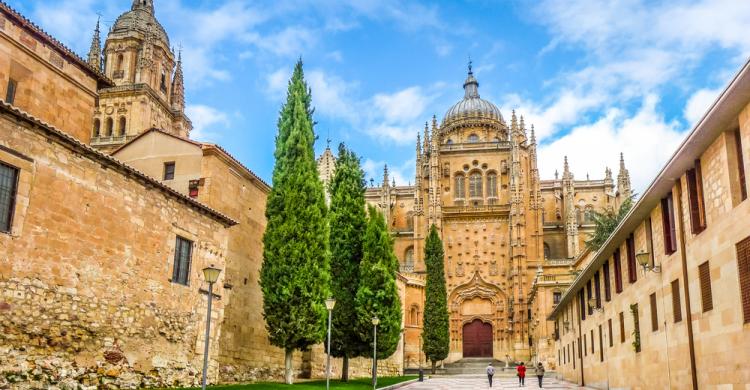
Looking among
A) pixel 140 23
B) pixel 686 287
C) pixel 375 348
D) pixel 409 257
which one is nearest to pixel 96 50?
pixel 140 23

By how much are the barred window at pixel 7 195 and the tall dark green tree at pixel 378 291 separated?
16.1 m

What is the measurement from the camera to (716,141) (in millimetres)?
11766

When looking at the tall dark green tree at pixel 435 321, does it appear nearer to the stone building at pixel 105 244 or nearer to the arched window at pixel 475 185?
the arched window at pixel 475 185

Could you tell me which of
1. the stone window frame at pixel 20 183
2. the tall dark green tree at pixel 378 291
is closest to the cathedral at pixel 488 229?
the tall dark green tree at pixel 378 291

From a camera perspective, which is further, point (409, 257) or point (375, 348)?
point (409, 257)

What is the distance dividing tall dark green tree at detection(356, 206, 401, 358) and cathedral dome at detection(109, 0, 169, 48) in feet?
115

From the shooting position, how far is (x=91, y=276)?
14.3 meters

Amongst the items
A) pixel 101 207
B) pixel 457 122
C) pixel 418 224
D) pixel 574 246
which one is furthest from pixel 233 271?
pixel 457 122

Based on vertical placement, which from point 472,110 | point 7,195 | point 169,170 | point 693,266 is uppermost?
point 472,110

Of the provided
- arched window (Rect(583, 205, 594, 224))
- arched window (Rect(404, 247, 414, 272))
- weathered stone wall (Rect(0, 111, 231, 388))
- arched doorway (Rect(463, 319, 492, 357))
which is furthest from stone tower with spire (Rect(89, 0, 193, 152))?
arched window (Rect(583, 205, 594, 224))

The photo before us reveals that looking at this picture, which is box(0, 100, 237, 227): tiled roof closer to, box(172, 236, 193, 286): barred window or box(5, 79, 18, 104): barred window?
box(172, 236, 193, 286): barred window

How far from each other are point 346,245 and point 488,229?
3453 centimetres

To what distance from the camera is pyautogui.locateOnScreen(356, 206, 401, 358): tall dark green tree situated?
2684cm

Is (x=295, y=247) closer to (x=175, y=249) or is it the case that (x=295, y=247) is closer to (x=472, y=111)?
(x=175, y=249)
